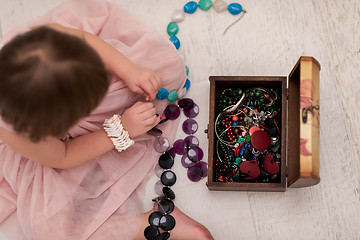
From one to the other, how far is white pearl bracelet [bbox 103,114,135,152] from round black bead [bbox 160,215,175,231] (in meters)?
0.19

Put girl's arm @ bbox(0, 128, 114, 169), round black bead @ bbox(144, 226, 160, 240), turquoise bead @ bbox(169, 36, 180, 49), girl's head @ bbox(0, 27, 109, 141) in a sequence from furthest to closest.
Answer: turquoise bead @ bbox(169, 36, 180, 49) → round black bead @ bbox(144, 226, 160, 240) → girl's arm @ bbox(0, 128, 114, 169) → girl's head @ bbox(0, 27, 109, 141)

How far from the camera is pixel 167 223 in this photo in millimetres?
938

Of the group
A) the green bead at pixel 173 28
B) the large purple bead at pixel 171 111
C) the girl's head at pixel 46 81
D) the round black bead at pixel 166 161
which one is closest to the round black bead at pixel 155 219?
the round black bead at pixel 166 161

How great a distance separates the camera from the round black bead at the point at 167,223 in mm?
938

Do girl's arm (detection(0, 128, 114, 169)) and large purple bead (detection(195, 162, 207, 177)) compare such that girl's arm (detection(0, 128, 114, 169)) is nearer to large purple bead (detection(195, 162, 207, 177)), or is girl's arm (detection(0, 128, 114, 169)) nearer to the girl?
the girl

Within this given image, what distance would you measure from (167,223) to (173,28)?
46 cm

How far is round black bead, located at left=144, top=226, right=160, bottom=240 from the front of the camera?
94cm

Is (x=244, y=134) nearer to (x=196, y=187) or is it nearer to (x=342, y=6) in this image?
(x=196, y=187)

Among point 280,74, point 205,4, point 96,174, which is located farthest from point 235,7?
point 96,174

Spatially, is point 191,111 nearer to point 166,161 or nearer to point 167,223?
point 166,161

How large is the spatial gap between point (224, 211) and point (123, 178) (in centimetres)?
24

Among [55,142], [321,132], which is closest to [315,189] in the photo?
[321,132]

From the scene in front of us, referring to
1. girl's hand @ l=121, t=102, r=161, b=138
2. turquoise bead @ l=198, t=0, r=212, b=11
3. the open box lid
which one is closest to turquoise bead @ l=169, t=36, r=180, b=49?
turquoise bead @ l=198, t=0, r=212, b=11

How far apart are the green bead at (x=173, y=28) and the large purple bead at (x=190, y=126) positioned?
224 millimetres
